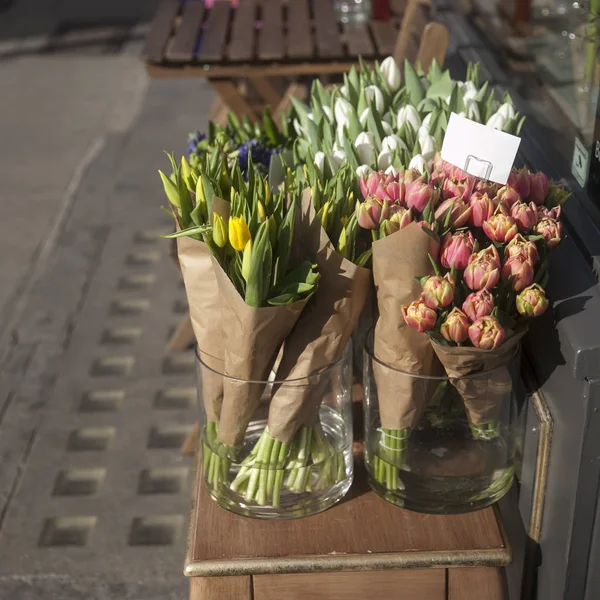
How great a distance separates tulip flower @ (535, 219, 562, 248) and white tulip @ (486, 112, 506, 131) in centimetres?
34

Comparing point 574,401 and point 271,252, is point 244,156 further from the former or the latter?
point 574,401

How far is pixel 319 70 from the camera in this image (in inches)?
101

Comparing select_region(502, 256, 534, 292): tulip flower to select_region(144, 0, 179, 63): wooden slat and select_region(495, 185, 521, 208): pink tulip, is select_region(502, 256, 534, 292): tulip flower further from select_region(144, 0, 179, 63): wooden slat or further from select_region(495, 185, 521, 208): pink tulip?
select_region(144, 0, 179, 63): wooden slat

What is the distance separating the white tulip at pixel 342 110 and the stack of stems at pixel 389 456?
0.56 m

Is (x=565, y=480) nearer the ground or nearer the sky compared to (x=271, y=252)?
nearer the ground

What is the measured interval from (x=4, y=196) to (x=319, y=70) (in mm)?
2198

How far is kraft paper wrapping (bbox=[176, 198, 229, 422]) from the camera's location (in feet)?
3.67

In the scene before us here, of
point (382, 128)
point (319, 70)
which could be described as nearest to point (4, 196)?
point (319, 70)

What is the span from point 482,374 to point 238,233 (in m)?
0.39

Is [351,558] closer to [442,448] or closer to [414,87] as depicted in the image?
[442,448]

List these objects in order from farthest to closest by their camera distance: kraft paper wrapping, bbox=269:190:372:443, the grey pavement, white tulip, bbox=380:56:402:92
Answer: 1. the grey pavement
2. white tulip, bbox=380:56:402:92
3. kraft paper wrapping, bbox=269:190:372:443

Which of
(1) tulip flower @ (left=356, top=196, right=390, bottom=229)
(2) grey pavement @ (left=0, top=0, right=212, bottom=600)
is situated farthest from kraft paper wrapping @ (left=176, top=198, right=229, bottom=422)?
(2) grey pavement @ (left=0, top=0, right=212, bottom=600)

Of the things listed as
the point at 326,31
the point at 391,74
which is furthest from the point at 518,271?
the point at 326,31

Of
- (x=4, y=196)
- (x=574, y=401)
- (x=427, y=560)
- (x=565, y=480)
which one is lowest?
(x=4, y=196)
